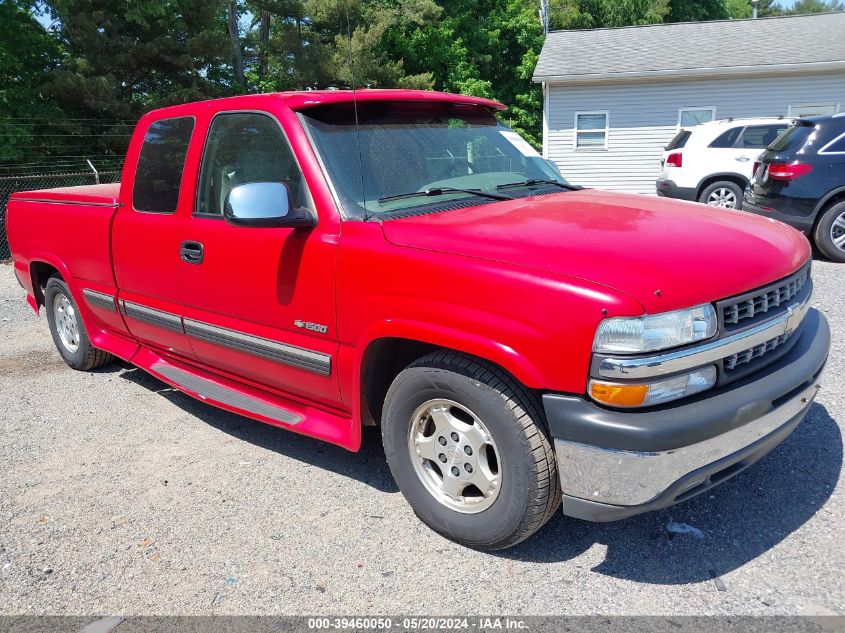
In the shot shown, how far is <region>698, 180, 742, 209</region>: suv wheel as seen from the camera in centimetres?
1205

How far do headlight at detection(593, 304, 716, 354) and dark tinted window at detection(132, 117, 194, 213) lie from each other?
9.19 ft

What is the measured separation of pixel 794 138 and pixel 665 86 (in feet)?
35.1

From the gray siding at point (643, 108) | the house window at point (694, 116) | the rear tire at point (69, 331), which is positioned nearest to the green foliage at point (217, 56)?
the gray siding at point (643, 108)

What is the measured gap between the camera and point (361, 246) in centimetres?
312

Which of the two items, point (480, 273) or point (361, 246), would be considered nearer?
point (480, 273)

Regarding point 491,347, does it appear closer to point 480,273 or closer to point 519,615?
point 480,273

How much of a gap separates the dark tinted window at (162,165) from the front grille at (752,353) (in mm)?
3133

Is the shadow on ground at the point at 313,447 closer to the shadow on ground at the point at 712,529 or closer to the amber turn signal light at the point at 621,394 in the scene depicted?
the shadow on ground at the point at 712,529

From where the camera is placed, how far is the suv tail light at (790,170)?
8602 mm

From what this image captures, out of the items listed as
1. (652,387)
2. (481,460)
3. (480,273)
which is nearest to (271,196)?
(480,273)

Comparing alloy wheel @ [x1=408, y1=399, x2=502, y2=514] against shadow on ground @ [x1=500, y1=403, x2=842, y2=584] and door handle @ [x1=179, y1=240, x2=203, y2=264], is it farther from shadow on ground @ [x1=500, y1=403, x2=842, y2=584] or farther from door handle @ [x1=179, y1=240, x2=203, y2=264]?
door handle @ [x1=179, y1=240, x2=203, y2=264]

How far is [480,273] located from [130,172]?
300cm

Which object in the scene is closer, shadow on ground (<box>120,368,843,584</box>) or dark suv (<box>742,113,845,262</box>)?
shadow on ground (<box>120,368,843,584</box>)

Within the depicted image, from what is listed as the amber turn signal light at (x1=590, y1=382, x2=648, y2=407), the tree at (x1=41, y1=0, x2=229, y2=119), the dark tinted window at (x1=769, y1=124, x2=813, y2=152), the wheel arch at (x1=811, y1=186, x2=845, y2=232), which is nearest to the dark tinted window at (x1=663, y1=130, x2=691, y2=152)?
the dark tinted window at (x1=769, y1=124, x2=813, y2=152)
